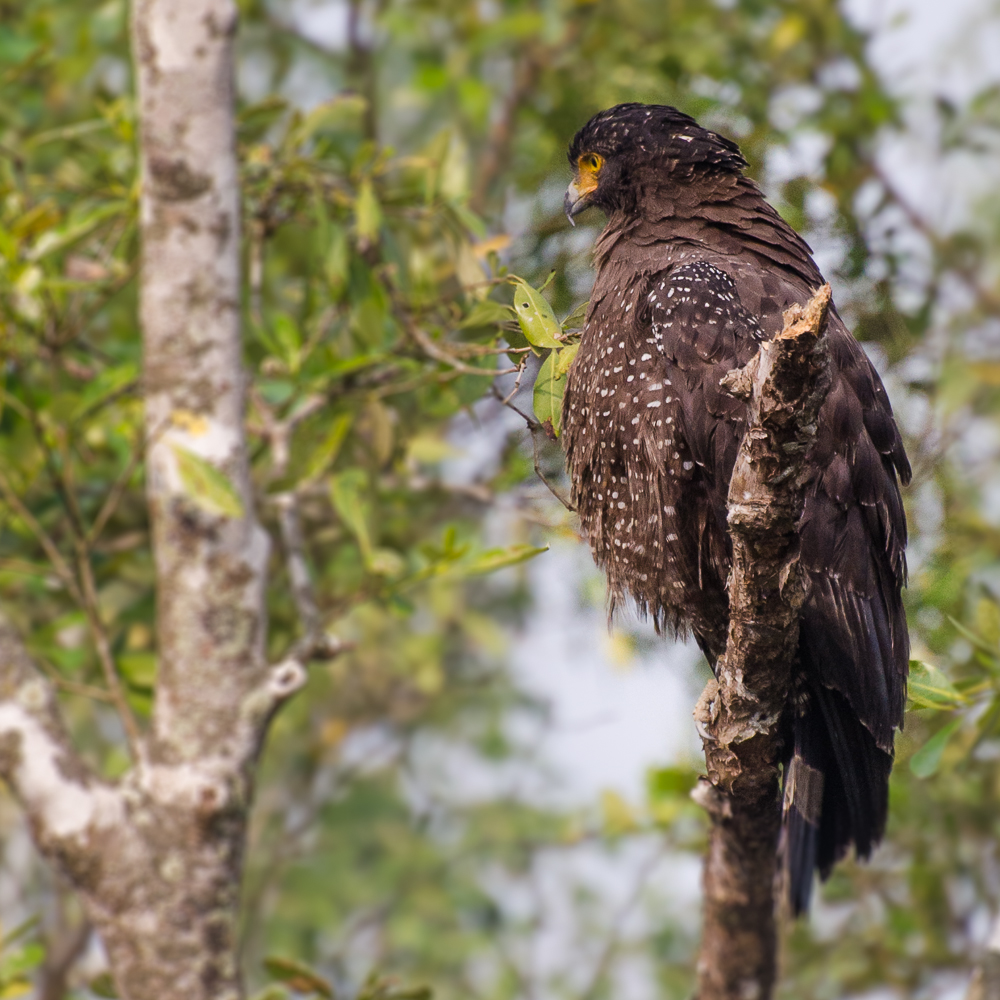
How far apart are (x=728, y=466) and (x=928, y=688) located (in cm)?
78

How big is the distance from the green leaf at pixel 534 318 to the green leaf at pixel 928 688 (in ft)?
3.77

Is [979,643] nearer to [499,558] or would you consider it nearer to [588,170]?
[499,558]

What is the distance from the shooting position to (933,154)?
5418mm

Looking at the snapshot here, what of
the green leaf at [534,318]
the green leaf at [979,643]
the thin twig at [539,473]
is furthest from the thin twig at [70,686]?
the green leaf at [979,643]

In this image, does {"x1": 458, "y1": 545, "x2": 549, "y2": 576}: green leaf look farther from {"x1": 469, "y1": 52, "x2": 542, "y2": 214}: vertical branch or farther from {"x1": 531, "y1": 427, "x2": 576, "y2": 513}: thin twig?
{"x1": 469, "y1": 52, "x2": 542, "y2": 214}: vertical branch

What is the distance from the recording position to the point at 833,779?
269 centimetres

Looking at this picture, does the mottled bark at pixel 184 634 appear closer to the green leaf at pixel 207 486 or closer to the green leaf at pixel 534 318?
the green leaf at pixel 207 486

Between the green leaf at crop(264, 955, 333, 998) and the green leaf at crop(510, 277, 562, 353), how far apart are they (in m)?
1.86

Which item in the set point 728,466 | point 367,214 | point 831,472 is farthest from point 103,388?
point 831,472

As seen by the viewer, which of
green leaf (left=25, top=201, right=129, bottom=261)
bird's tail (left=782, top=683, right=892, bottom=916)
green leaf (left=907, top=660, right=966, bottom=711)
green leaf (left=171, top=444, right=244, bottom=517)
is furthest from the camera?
green leaf (left=25, top=201, right=129, bottom=261)

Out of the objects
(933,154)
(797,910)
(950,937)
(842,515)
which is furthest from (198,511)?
(933,154)

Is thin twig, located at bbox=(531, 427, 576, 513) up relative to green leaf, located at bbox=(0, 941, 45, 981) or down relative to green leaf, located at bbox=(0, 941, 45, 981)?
up

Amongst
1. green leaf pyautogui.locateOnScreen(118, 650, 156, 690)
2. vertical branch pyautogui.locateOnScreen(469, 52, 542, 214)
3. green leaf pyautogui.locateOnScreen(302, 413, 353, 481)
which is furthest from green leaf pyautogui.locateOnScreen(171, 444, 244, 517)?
vertical branch pyautogui.locateOnScreen(469, 52, 542, 214)

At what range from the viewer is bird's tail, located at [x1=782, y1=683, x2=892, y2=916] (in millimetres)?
2555
